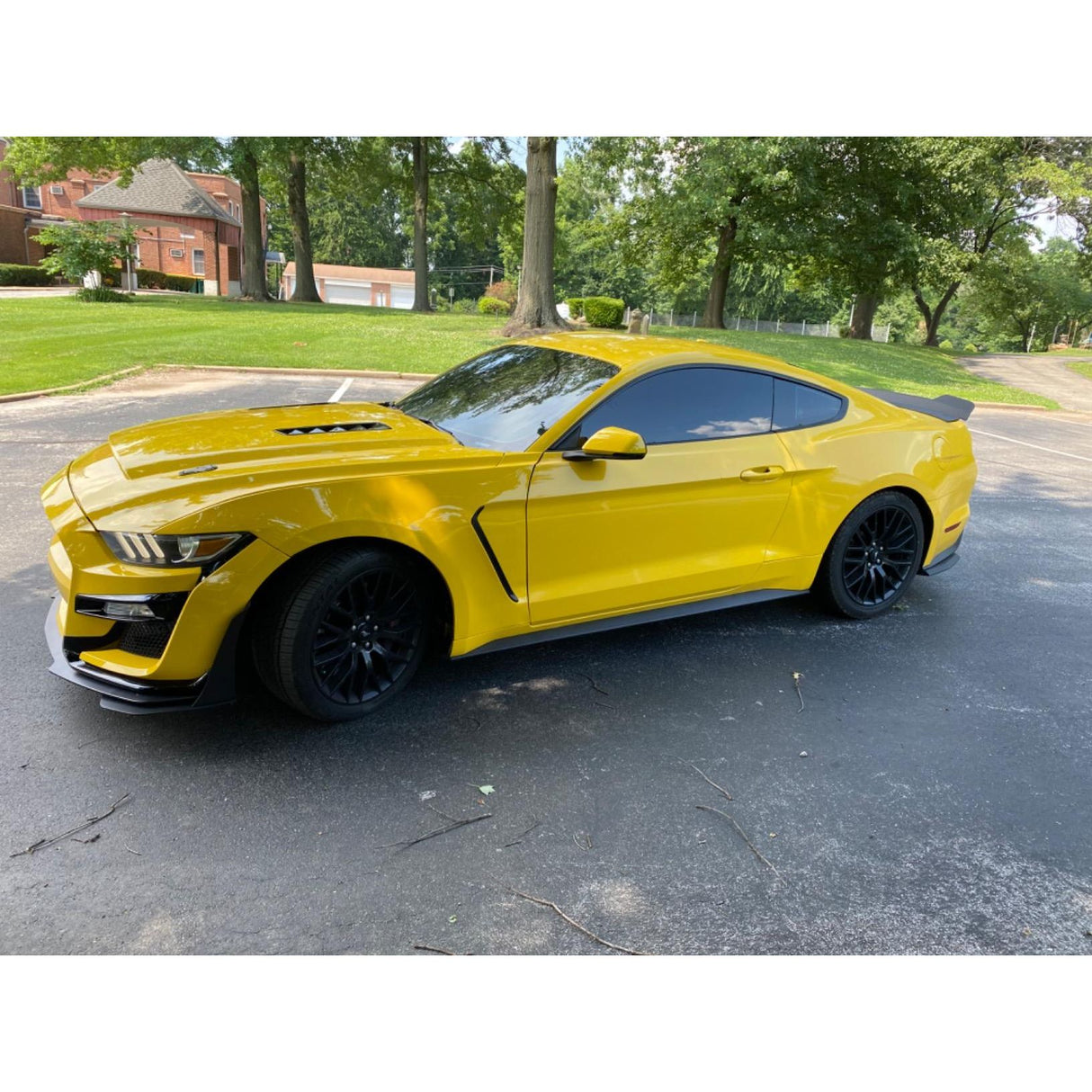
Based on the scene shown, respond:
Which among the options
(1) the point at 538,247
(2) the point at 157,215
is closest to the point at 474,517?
(1) the point at 538,247

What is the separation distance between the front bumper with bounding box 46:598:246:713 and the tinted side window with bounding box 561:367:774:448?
63.6 inches

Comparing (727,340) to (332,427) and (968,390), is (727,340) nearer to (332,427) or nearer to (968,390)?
(968,390)

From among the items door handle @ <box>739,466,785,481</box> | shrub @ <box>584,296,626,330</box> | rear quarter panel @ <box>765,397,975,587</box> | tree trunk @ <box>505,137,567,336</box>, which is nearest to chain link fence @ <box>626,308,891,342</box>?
shrub @ <box>584,296,626,330</box>

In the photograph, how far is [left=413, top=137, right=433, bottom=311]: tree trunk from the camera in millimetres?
31266

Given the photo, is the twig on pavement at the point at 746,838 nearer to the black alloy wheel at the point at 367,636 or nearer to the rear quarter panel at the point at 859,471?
the black alloy wheel at the point at 367,636

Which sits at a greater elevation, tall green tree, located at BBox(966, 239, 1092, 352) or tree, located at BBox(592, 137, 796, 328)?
tree, located at BBox(592, 137, 796, 328)

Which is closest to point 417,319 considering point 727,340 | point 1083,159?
point 727,340

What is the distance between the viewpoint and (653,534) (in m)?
3.72

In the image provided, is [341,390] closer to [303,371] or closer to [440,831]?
[303,371]

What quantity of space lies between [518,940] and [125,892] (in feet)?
3.84

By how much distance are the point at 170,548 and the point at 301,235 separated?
35.5m

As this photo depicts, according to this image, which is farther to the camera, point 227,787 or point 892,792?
point 892,792

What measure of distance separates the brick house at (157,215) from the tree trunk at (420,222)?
13.0 meters

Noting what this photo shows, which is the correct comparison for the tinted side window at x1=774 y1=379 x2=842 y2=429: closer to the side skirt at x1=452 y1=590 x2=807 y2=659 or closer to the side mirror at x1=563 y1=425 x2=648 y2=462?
the side skirt at x1=452 y1=590 x2=807 y2=659
